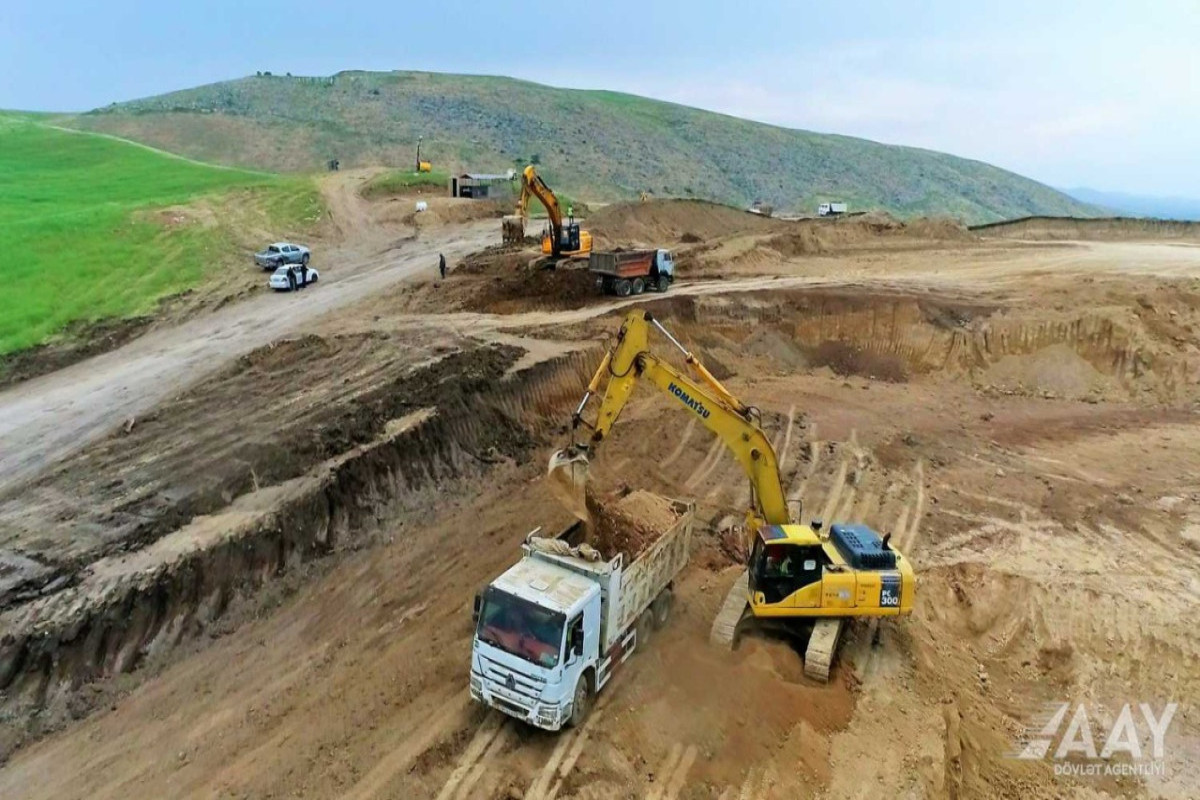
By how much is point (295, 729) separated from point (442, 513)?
6585mm

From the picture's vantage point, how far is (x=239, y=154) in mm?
69312

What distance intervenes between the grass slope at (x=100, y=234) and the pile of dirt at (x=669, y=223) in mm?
16038

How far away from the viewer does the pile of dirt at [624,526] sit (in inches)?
546

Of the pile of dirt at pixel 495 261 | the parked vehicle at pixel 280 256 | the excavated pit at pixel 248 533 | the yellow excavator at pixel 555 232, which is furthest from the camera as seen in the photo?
the parked vehicle at pixel 280 256

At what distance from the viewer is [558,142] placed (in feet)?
315

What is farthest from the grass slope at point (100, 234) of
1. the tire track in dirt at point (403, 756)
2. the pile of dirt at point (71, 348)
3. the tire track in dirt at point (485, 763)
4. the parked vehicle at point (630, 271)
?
the tire track in dirt at point (485, 763)

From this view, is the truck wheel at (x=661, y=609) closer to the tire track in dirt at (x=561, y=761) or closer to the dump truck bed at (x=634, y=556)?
the dump truck bed at (x=634, y=556)

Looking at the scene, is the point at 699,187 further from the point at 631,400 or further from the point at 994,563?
the point at 994,563

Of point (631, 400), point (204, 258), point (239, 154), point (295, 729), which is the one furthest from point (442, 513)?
point (239, 154)

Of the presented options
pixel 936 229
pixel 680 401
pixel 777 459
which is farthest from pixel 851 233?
pixel 680 401

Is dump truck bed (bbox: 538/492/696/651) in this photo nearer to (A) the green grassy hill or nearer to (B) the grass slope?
(B) the grass slope

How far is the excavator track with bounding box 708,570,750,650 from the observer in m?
13.3

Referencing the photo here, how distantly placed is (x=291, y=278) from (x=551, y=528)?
18513mm

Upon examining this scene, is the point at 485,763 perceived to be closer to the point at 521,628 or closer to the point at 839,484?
the point at 521,628
